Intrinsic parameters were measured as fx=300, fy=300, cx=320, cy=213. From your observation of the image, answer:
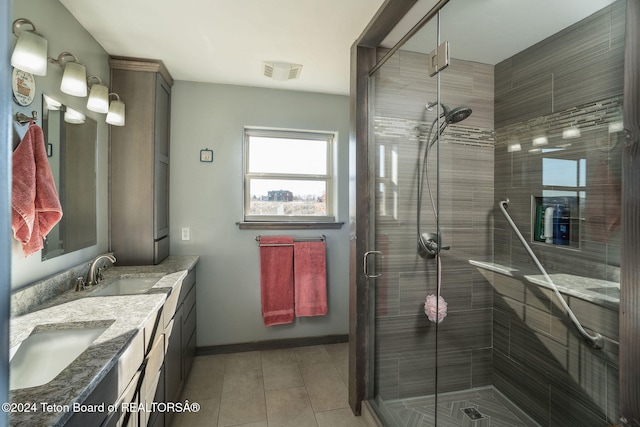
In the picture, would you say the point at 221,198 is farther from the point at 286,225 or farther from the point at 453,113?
the point at 453,113

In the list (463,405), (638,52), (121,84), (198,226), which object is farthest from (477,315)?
(121,84)

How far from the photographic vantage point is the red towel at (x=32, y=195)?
4.29ft

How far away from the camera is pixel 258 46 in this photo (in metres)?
2.17

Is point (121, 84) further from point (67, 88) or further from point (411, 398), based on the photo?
point (411, 398)

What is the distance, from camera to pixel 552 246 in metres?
1.56

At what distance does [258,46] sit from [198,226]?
1613mm

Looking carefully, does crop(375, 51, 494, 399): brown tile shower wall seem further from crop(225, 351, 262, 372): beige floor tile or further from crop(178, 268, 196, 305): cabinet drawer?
crop(178, 268, 196, 305): cabinet drawer

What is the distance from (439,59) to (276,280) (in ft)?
7.17

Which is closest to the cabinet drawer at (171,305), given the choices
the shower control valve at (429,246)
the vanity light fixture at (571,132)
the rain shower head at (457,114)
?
the shower control valve at (429,246)

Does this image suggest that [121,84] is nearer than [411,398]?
No

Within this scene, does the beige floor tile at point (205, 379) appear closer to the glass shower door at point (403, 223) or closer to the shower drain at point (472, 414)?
the glass shower door at point (403, 223)

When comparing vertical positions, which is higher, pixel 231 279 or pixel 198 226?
pixel 198 226

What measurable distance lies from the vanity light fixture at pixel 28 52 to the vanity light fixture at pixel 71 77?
0.94 feet

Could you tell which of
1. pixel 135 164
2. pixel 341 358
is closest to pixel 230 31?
pixel 135 164
